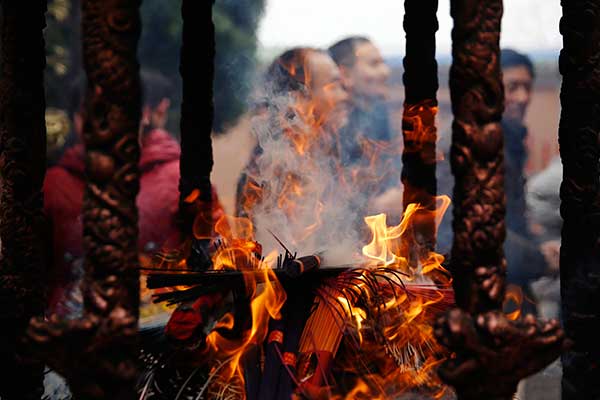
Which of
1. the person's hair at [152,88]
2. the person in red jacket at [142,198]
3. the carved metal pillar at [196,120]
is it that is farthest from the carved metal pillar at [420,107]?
the person's hair at [152,88]

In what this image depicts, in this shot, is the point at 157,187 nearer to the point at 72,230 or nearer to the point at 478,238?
Result: the point at 72,230

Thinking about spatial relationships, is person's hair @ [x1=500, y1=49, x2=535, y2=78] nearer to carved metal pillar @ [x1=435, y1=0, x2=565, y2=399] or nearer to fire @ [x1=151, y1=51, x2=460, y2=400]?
fire @ [x1=151, y1=51, x2=460, y2=400]

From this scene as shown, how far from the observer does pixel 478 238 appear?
10.2ft

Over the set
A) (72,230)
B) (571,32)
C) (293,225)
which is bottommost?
(72,230)

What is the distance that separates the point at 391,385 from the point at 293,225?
199cm

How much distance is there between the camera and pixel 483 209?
3.12 metres

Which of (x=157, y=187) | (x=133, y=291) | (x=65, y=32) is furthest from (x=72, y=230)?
(x=133, y=291)

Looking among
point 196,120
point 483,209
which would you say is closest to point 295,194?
point 196,120

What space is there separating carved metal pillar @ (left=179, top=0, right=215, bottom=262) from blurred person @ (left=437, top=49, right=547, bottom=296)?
3.64 metres

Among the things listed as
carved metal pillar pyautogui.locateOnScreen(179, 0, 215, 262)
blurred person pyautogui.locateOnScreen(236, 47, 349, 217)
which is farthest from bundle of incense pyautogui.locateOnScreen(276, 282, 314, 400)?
blurred person pyautogui.locateOnScreen(236, 47, 349, 217)

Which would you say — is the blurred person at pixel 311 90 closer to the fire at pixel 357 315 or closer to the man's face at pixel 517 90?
the man's face at pixel 517 90

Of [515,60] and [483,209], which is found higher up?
[515,60]

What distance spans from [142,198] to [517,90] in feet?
14.6

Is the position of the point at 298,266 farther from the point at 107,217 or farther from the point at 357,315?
the point at 107,217
